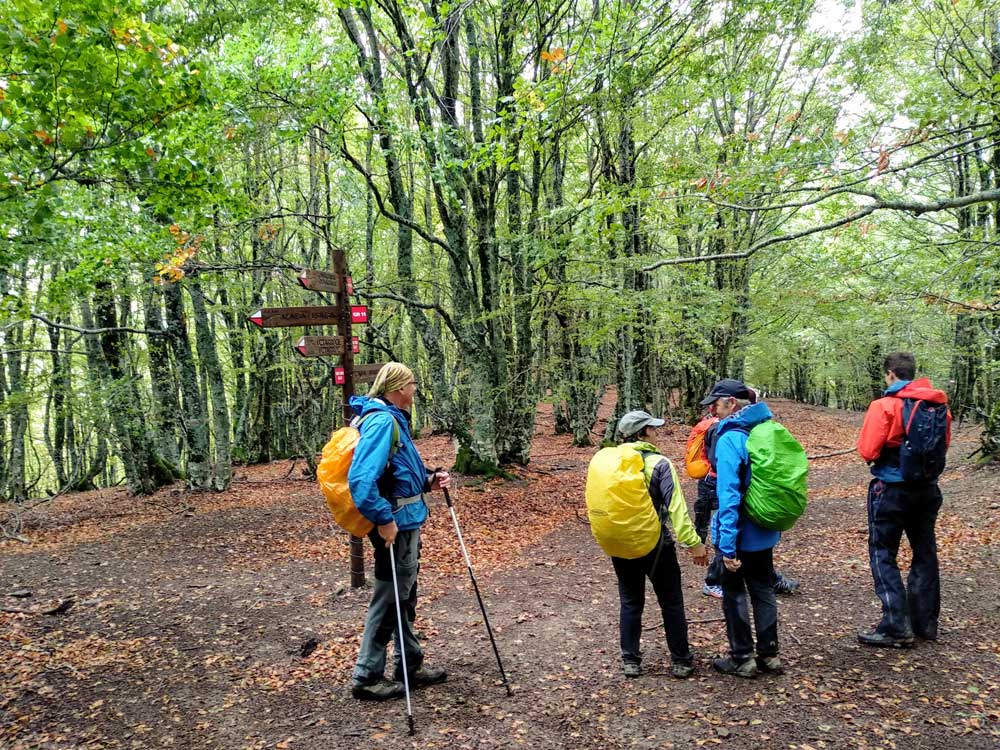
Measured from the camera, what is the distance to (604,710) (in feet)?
11.5

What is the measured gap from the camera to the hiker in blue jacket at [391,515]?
11.4 ft

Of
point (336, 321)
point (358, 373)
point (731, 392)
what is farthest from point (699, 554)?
point (336, 321)

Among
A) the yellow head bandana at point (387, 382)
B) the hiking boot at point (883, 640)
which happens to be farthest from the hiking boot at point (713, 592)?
the yellow head bandana at point (387, 382)

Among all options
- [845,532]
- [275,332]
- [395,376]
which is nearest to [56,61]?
[395,376]

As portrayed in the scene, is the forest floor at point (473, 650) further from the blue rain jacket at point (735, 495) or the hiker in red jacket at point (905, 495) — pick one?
the blue rain jacket at point (735, 495)

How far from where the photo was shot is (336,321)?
6270 mm

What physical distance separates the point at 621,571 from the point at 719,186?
13.9 feet

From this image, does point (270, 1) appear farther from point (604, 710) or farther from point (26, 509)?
point (604, 710)

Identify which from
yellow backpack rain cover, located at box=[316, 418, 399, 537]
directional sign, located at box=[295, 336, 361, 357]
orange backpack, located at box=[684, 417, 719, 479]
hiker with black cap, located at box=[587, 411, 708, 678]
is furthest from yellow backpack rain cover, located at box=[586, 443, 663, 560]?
directional sign, located at box=[295, 336, 361, 357]

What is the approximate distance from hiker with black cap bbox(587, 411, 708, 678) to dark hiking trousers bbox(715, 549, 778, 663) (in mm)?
313

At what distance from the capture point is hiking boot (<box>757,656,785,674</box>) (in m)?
3.73

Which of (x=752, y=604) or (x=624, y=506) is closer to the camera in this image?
(x=624, y=506)

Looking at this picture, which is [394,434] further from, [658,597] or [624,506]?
[658,597]

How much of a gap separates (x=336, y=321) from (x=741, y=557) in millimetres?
4737
